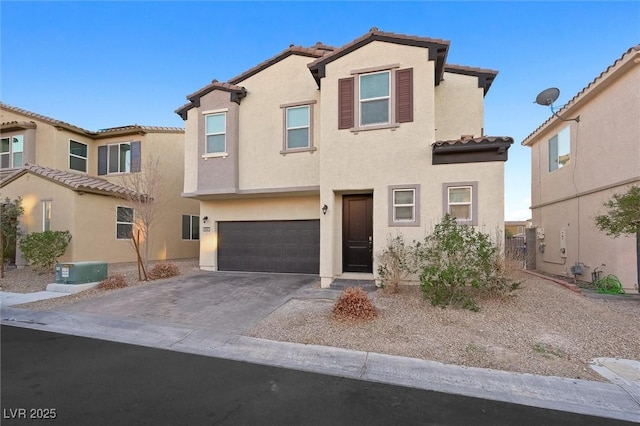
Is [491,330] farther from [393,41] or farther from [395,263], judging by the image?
[393,41]

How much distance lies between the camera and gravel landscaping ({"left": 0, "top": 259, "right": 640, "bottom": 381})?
4.98 metres

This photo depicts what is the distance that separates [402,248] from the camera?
8695mm

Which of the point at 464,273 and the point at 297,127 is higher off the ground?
the point at 297,127

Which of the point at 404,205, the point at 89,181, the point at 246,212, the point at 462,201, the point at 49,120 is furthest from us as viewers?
the point at 49,120

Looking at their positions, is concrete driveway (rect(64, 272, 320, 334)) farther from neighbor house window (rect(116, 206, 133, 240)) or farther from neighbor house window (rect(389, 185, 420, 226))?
neighbor house window (rect(116, 206, 133, 240))

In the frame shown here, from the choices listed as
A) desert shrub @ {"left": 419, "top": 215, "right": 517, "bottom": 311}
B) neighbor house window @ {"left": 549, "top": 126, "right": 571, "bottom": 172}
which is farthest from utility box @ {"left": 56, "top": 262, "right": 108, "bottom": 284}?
neighbor house window @ {"left": 549, "top": 126, "right": 571, "bottom": 172}

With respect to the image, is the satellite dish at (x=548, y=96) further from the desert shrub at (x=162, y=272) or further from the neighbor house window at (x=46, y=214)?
the neighbor house window at (x=46, y=214)

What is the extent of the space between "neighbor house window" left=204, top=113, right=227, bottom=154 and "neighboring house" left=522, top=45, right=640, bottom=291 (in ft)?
41.0

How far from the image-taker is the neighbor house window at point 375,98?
898 cm

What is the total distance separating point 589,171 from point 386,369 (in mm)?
10740

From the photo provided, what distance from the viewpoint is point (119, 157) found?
17312 mm

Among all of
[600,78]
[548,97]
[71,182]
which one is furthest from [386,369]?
[71,182]

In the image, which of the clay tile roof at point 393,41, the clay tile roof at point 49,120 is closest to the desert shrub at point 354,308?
the clay tile roof at point 393,41

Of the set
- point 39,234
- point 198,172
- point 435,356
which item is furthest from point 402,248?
point 39,234
